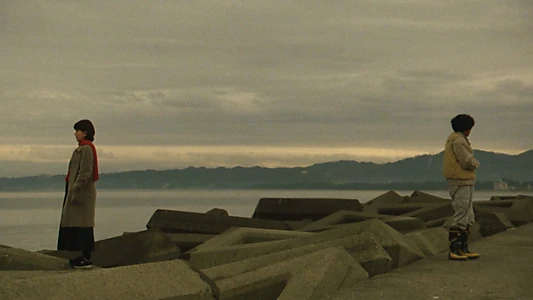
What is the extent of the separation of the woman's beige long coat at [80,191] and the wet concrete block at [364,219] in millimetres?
3932

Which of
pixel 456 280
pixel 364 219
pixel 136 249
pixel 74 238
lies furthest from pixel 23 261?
pixel 364 219

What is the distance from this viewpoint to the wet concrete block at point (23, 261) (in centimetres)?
685

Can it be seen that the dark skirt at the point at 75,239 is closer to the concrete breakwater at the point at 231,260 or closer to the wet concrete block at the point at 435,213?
the concrete breakwater at the point at 231,260

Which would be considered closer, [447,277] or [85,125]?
[447,277]

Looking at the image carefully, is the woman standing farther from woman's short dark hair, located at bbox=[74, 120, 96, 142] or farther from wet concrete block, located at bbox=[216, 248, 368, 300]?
wet concrete block, located at bbox=[216, 248, 368, 300]

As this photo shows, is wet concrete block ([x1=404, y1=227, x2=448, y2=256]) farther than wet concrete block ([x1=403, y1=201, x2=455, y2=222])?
No

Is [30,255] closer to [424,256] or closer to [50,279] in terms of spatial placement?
[50,279]

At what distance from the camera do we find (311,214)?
13469mm

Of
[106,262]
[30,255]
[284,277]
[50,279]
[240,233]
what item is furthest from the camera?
[106,262]

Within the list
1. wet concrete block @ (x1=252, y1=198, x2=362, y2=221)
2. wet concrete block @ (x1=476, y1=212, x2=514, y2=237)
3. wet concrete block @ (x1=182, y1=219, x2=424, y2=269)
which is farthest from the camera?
wet concrete block @ (x1=252, y1=198, x2=362, y2=221)

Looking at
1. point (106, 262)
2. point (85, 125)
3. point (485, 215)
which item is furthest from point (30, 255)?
point (485, 215)

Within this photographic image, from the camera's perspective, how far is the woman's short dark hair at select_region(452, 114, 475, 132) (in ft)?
22.6

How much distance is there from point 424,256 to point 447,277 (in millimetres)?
1580

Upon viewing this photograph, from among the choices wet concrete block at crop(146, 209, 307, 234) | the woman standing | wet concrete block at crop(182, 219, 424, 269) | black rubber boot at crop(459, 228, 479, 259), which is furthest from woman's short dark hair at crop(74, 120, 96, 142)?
black rubber boot at crop(459, 228, 479, 259)
